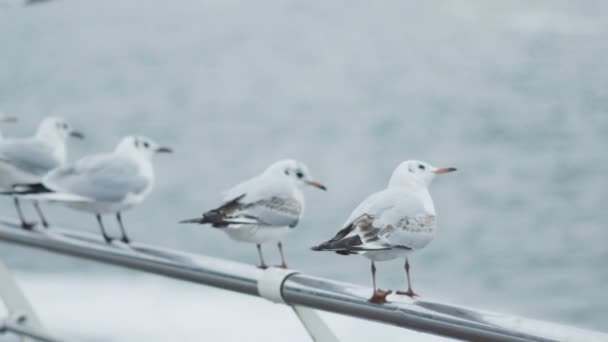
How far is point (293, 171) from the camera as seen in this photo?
3.17 ft

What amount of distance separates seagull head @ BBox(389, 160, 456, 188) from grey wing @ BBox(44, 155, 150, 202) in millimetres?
457

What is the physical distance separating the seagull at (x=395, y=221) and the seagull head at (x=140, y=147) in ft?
1.64

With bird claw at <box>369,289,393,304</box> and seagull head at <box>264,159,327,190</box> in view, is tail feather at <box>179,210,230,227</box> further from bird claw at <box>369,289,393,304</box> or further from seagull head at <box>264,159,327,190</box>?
bird claw at <box>369,289,393,304</box>

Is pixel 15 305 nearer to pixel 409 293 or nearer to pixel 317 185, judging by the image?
pixel 317 185

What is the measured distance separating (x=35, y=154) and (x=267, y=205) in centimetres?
54

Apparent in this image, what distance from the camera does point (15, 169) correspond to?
4.29ft

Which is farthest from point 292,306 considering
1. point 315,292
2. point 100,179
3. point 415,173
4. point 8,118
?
point 8,118

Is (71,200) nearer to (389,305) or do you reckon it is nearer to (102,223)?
(102,223)

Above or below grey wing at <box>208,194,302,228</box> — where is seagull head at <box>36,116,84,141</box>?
above

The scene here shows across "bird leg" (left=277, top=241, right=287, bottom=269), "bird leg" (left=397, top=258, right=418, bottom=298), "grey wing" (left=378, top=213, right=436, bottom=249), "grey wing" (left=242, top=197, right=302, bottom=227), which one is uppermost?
"grey wing" (left=242, top=197, right=302, bottom=227)

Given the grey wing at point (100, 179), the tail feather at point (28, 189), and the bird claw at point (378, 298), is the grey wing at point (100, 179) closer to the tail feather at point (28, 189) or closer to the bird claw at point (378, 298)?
the tail feather at point (28, 189)

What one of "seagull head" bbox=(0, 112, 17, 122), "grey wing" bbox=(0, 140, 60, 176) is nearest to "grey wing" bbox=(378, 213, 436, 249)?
"grey wing" bbox=(0, 140, 60, 176)

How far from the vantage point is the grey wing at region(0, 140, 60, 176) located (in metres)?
1.32

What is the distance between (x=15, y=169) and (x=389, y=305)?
0.77 metres
